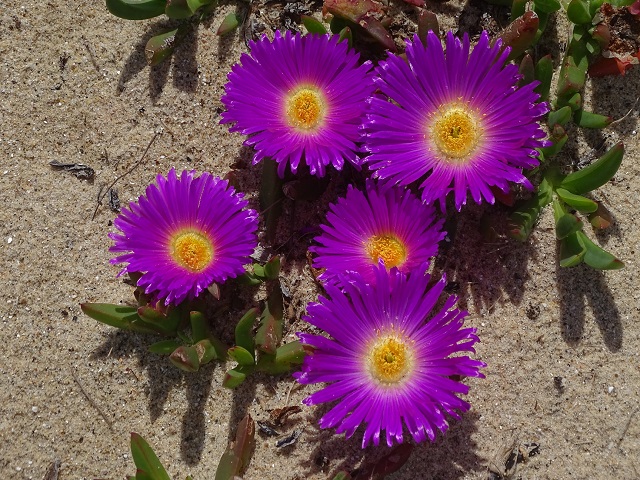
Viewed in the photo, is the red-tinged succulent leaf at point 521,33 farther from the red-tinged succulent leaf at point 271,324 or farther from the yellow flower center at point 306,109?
the red-tinged succulent leaf at point 271,324

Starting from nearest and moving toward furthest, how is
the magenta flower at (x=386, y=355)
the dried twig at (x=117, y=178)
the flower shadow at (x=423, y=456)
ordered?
the magenta flower at (x=386, y=355) → the flower shadow at (x=423, y=456) → the dried twig at (x=117, y=178)

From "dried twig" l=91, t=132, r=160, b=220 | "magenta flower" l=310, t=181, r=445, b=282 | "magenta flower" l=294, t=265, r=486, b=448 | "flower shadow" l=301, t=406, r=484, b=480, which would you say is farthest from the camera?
"dried twig" l=91, t=132, r=160, b=220

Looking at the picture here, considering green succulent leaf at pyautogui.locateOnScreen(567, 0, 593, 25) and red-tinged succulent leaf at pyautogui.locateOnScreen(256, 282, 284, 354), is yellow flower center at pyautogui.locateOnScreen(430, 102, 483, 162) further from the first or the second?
red-tinged succulent leaf at pyautogui.locateOnScreen(256, 282, 284, 354)

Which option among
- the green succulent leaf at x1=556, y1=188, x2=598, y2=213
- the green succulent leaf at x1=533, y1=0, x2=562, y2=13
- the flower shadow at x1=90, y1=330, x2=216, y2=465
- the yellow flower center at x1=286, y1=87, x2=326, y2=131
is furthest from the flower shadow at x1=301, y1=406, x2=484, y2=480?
the green succulent leaf at x1=533, y1=0, x2=562, y2=13

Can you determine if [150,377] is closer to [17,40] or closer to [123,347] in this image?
[123,347]

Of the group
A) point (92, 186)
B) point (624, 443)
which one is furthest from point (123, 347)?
point (624, 443)

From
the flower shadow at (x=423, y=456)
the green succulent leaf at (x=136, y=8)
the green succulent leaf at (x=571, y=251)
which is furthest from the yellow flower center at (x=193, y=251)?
the green succulent leaf at (x=571, y=251)

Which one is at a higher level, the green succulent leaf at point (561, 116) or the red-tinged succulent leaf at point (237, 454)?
the green succulent leaf at point (561, 116)
